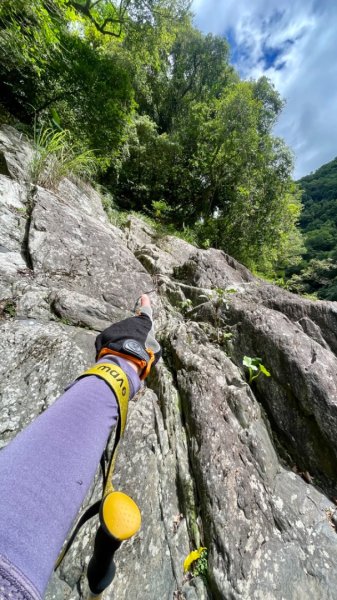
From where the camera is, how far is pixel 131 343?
150 centimetres

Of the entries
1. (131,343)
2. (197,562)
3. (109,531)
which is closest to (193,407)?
(197,562)

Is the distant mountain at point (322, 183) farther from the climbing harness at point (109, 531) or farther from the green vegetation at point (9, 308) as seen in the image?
the climbing harness at point (109, 531)

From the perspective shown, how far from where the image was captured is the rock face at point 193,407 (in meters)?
1.53

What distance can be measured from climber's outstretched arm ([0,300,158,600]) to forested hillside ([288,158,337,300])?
18260mm

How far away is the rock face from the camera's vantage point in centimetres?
153

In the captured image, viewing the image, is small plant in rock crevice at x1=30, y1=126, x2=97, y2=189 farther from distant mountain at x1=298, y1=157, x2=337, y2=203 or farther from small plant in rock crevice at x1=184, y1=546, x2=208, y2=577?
distant mountain at x1=298, y1=157, x2=337, y2=203

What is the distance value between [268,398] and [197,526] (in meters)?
1.30

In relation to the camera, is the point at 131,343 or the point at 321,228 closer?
the point at 131,343

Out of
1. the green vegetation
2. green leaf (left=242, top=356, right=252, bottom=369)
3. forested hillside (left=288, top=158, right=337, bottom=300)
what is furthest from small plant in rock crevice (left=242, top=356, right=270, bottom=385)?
forested hillside (left=288, top=158, right=337, bottom=300)

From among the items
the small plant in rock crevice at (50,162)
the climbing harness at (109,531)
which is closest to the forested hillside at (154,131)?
the small plant in rock crevice at (50,162)

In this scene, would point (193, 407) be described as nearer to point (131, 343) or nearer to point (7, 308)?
point (131, 343)

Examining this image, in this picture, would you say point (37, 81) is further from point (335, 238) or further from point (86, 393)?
point (335, 238)

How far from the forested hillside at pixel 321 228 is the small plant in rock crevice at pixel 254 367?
16190 mm

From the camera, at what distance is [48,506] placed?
668mm
